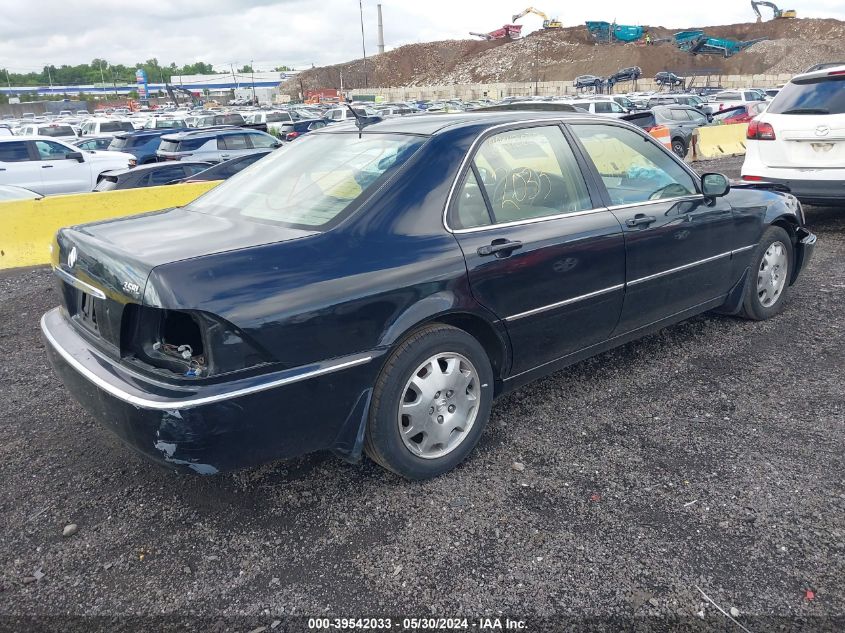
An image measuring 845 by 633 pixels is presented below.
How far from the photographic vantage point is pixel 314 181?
3400mm

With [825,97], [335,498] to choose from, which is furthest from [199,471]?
[825,97]

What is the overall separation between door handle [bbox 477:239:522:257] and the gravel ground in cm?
104

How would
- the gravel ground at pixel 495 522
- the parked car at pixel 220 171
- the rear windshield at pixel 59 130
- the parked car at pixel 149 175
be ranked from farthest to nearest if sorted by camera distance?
the rear windshield at pixel 59 130
the parked car at pixel 220 171
the parked car at pixel 149 175
the gravel ground at pixel 495 522

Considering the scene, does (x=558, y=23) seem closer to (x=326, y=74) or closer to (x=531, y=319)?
(x=326, y=74)

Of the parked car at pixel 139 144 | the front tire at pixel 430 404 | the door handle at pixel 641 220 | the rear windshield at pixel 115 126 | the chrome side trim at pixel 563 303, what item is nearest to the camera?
the front tire at pixel 430 404

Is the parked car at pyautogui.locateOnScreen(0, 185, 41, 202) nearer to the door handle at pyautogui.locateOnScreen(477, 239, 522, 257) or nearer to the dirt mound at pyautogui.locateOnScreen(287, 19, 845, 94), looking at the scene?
the door handle at pyautogui.locateOnScreen(477, 239, 522, 257)

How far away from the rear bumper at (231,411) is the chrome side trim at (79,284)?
26 centimetres

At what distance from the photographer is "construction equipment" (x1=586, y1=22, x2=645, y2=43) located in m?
84.9

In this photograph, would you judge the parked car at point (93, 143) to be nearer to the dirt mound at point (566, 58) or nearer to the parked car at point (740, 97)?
the parked car at point (740, 97)

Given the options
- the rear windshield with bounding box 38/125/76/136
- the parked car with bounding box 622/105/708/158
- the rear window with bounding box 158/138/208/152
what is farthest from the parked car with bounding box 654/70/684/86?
the rear window with bounding box 158/138/208/152

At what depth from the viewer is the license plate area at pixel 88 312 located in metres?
2.91

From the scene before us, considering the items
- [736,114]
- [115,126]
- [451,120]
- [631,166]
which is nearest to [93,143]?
[115,126]

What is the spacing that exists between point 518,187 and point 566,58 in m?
92.7

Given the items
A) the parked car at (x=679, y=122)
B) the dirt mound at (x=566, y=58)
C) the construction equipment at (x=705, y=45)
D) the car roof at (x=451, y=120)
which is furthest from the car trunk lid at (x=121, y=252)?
the dirt mound at (x=566, y=58)
